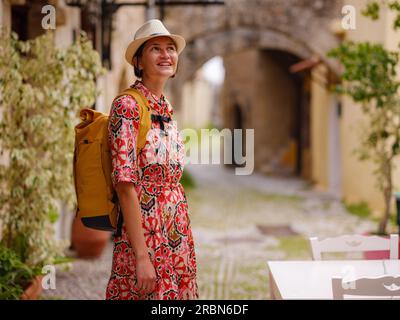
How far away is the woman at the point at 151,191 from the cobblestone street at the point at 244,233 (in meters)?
2.96

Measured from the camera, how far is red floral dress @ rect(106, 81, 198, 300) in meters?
2.43

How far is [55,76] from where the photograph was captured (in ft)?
16.0

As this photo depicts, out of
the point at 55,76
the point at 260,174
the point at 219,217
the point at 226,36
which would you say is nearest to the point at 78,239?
the point at 55,76

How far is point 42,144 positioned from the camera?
16.4ft

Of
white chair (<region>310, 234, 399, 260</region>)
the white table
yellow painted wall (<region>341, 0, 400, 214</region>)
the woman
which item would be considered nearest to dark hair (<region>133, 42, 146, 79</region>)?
the woman

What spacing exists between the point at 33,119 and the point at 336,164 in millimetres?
11052

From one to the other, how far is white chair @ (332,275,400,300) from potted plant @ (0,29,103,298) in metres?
2.86

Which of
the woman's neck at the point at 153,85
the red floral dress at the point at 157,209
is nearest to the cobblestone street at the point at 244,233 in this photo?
the red floral dress at the point at 157,209

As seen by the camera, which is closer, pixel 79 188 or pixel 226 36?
pixel 79 188

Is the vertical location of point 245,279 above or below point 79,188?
below

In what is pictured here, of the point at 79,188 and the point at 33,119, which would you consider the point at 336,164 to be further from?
the point at 79,188

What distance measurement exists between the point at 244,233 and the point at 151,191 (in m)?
6.88

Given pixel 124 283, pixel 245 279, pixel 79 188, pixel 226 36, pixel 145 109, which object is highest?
pixel 226 36

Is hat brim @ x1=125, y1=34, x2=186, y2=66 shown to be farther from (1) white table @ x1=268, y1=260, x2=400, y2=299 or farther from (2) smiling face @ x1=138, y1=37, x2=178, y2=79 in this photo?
(1) white table @ x1=268, y1=260, x2=400, y2=299
